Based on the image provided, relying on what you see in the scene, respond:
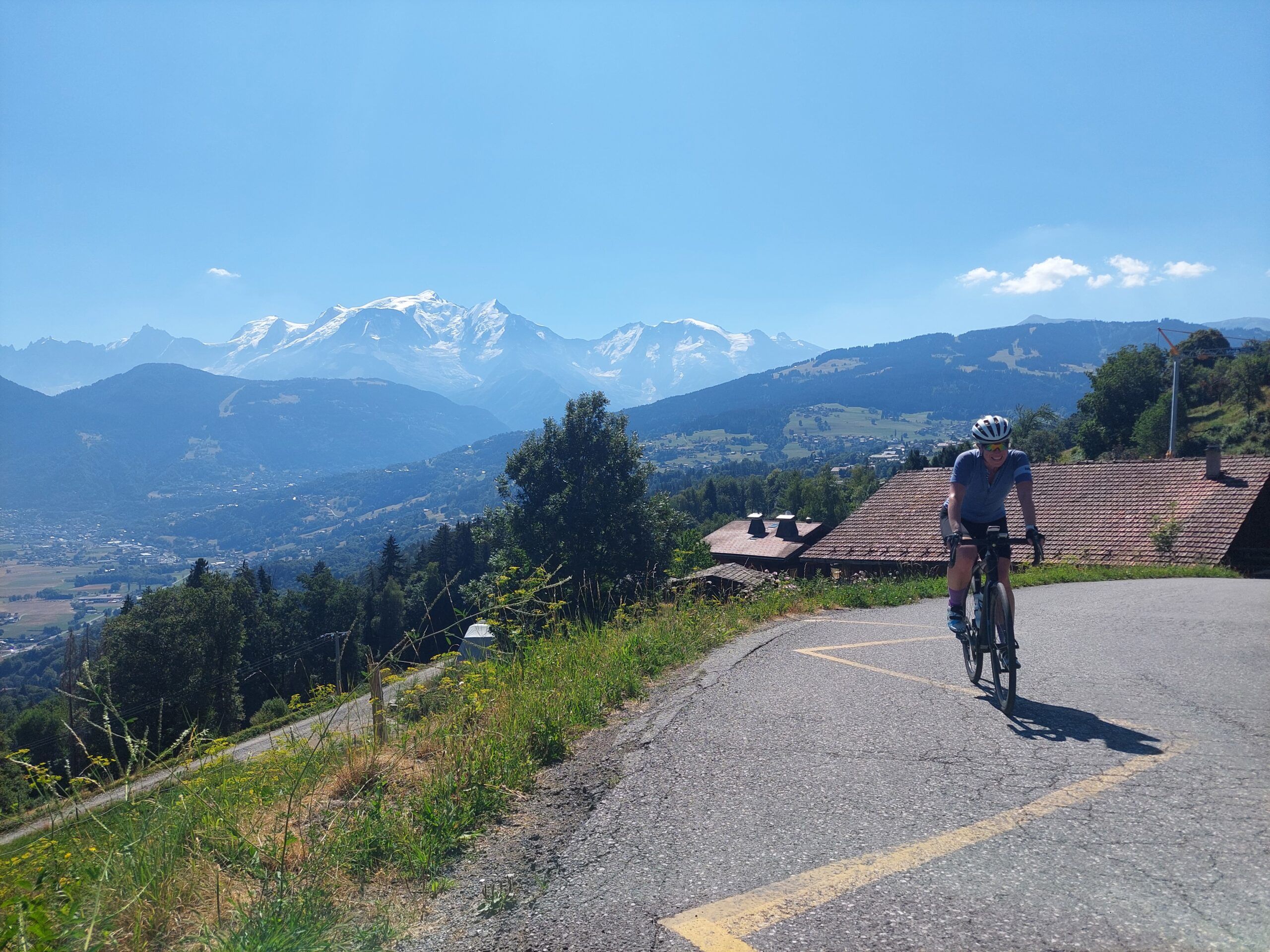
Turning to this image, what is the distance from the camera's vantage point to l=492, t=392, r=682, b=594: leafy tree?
36.3 metres

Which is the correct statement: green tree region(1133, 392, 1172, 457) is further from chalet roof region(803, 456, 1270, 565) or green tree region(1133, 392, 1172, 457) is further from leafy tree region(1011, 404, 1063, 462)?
chalet roof region(803, 456, 1270, 565)

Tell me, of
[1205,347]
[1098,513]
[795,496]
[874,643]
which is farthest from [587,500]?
[1205,347]

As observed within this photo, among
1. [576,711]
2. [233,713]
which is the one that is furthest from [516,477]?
[576,711]

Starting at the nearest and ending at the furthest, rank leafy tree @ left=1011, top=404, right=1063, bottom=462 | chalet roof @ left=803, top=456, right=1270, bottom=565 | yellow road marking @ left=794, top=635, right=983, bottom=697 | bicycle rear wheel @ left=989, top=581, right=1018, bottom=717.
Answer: bicycle rear wheel @ left=989, top=581, right=1018, bottom=717
yellow road marking @ left=794, top=635, right=983, bottom=697
chalet roof @ left=803, top=456, right=1270, bottom=565
leafy tree @ left=1011, top=404, right=1063, bottom=462

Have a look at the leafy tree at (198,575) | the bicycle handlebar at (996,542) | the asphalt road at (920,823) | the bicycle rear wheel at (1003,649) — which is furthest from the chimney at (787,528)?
the bicycle rear wheel at (1003,649)

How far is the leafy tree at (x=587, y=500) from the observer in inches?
1430

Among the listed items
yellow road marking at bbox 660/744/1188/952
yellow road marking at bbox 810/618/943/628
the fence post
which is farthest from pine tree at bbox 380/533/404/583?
yellow road marking at bbox 660/744/1188/952

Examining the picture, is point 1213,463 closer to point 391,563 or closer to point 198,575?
point 198,575

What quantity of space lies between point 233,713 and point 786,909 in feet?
160

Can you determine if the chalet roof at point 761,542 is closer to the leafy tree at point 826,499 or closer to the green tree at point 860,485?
the leafy tree at point 826,499

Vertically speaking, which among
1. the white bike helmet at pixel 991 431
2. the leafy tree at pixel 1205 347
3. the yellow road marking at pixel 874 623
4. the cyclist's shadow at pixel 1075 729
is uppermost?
the leafy tree at pixel 1205 347

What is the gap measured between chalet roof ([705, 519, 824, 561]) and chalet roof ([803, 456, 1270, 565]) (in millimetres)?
21986

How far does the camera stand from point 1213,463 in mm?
22391

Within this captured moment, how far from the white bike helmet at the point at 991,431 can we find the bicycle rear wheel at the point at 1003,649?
1.09m
